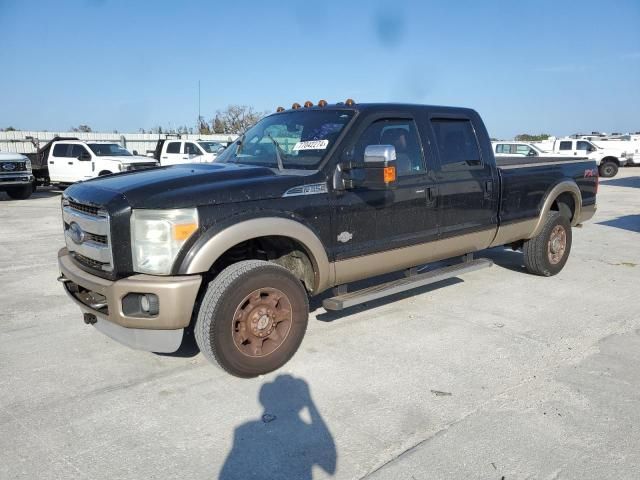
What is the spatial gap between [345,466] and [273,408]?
75 centimetres

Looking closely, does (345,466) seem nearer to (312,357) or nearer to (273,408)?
(273,408)

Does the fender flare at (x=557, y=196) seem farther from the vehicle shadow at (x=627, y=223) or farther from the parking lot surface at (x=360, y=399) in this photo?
the vehicle shadow at (x=627, y=223)

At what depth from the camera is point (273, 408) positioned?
11.0ft

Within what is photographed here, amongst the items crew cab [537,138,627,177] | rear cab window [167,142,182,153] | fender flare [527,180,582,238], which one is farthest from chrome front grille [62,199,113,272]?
crew cab [537,138,627,177]

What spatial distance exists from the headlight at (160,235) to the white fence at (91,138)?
21659mm

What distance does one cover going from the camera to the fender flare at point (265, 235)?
11.2 ft

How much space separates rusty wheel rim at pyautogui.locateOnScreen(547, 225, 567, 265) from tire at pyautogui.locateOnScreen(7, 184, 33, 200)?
16095 mm

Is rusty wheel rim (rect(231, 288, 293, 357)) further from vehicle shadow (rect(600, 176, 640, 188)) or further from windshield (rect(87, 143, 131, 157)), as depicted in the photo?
vehicle shadow (rect(600, 176, 640, 188))

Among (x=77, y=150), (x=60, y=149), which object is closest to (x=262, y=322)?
(x=77, y=150)

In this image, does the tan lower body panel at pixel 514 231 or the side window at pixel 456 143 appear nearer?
the side window at pixel 456 143

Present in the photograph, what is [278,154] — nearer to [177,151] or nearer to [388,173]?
[388,173]

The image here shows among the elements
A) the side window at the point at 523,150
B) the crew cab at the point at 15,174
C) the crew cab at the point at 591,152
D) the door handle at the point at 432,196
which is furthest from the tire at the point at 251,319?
the crew cab at the point at 591,152

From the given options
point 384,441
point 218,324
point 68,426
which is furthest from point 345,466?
point 68,426

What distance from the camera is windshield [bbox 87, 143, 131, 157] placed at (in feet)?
58.2
